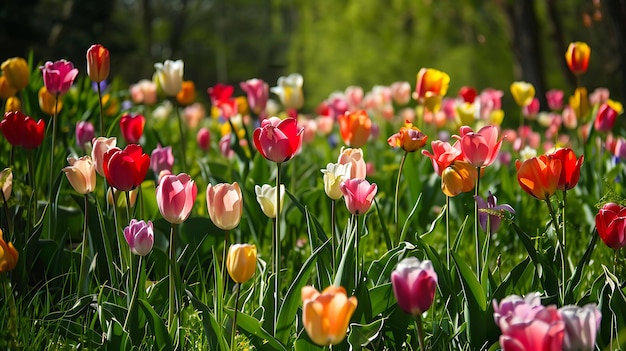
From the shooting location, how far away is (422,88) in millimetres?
2811

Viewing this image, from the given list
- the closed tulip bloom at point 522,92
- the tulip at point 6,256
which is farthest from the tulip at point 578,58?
the tulip at point 6,256

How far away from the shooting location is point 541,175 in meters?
1.54

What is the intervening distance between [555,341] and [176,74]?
1.88m

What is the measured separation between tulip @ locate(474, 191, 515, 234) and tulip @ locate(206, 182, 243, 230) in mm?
508

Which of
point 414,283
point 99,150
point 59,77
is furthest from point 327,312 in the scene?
point 59,77

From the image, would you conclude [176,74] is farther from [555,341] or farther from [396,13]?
[396,13]

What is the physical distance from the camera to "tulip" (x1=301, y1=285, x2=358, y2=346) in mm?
1144

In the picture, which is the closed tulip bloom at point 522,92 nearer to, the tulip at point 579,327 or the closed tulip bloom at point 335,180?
the closed tulip bloom at point 335,180

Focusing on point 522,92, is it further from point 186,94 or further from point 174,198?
point 174,198

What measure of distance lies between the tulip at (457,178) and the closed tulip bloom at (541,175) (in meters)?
0.15

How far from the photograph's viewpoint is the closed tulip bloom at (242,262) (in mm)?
1396

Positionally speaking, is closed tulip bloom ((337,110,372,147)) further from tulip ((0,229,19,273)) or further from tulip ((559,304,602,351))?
tulip ((559,304,602,351))

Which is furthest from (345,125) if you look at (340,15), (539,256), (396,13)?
(340,15)

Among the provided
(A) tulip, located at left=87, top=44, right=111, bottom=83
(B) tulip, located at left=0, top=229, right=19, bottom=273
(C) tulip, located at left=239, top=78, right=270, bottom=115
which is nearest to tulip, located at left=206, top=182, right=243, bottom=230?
(B) tulip, located at left=0, top=229, right=19, bottom=273
